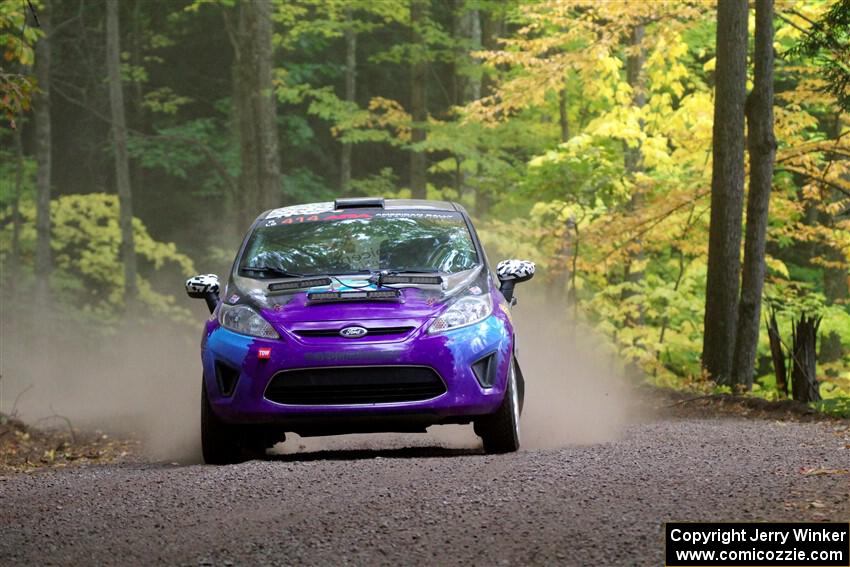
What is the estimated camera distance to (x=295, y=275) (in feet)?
31.3

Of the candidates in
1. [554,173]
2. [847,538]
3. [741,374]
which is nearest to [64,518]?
[847,538]

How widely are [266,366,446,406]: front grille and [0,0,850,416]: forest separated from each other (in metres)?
4.33

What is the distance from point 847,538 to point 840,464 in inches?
102

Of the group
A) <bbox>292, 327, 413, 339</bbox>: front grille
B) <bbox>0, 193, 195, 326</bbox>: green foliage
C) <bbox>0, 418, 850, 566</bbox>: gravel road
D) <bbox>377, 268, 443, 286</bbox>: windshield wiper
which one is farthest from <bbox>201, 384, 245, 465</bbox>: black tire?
<bbox>0, 193, 195, 326</bbox>: green foliage

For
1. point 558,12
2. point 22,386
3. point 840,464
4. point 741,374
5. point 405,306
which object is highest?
point 558,12

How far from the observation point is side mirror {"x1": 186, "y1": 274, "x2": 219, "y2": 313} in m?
9.62

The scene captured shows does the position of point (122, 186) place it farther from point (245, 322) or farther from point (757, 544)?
point (757, 544)

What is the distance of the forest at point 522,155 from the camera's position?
17.3 m

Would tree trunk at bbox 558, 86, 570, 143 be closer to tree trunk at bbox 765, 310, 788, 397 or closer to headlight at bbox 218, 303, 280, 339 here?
tree trunk at bbox 765, 310, 788, 397

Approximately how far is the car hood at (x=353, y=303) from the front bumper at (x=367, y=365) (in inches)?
5.9

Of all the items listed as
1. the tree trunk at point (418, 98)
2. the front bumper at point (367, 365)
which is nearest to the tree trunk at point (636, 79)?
the tree trunk at point (418, 98)

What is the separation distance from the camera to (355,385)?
8.59 meters

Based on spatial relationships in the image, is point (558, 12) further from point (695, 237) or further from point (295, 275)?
point (295, 275)

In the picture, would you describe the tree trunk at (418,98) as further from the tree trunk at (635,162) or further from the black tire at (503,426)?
the black tire at (503,426)
